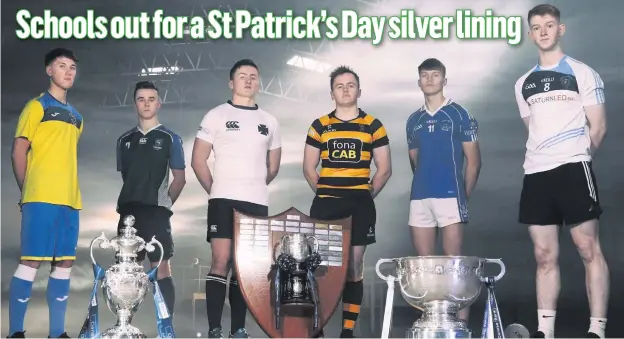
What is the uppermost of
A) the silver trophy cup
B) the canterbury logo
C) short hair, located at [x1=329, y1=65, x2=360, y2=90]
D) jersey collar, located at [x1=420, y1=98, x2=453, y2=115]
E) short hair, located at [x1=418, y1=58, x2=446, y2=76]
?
short hair, located at [x1=418, y1=58, x2=446, y2=76]

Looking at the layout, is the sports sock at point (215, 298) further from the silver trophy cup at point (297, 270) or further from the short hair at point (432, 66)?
the short hair at point (432, 66)

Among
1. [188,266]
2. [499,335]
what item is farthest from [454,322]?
[188,266]

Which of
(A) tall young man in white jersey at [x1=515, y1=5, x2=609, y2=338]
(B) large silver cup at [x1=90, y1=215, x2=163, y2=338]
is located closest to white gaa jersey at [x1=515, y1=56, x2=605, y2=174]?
(A) tall young man in white jersey at [x1=515, y1=5, x2=609, y2=338]

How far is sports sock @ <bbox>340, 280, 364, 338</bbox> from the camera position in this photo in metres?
6.45

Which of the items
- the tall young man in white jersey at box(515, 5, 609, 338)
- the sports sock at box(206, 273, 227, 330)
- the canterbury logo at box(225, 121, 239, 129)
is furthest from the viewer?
the canterbury logo at box(225, 121, 239, 129)

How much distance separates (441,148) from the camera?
6781mm

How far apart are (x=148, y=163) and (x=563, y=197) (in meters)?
2.58

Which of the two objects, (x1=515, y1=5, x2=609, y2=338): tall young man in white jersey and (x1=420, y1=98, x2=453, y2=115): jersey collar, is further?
(x1=420, y1=98, x2=453, y2=115): jersey collar

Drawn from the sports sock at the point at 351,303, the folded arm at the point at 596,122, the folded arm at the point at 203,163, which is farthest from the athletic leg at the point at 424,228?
the folded arm at the point at 203,163

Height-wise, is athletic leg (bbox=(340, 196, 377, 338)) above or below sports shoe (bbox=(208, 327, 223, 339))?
above

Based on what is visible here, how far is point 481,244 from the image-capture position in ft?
22.8

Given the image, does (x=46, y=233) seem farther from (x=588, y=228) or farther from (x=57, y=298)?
(x=588, y=228)

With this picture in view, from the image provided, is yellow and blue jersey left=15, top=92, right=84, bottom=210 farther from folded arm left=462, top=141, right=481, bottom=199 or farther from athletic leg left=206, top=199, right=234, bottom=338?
folded arm left=462, top=141, right=481, bottom=199

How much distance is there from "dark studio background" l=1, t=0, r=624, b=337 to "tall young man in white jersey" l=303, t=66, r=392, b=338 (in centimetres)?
18
